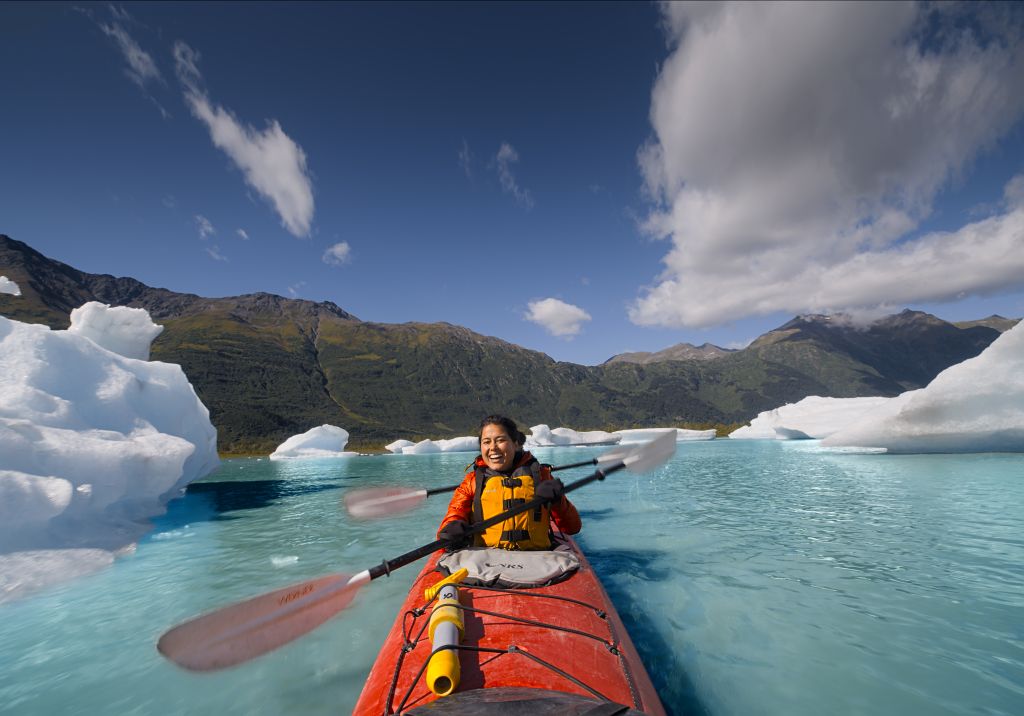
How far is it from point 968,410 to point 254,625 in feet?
123

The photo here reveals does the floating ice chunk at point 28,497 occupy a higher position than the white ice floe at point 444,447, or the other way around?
the floating ice chunk at point 28,497

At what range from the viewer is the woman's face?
563 centimetres

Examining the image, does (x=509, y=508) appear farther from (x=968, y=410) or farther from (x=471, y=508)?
(x=968, y=410)

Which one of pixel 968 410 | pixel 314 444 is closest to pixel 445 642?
pixel 968 410

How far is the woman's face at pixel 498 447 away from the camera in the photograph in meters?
5.63

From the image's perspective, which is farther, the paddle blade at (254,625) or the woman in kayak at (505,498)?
the woman in kayak at (505,498)

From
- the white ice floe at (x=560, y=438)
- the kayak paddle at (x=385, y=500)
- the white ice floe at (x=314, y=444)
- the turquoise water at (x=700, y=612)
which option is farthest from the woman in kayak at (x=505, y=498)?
the white ice floe at (x=560, y=438)

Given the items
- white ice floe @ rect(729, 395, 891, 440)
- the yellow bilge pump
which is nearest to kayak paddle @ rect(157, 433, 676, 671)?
the yellow bilge pump

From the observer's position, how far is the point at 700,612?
19.6 ft

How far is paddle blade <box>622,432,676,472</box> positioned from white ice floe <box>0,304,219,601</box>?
10712 millimetres

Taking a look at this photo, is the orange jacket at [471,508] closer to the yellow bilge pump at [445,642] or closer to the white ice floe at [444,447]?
the yellow bilge pump at [445,642]

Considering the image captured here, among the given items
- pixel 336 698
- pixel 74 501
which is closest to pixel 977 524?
pixel 336 698

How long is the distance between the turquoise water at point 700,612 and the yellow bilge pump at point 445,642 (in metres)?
1.80

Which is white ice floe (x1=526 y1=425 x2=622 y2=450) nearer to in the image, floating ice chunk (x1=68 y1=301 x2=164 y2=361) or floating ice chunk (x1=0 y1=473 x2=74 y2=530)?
floating ice chunk (x1=68 y1=301 x2=164 y2=361)
